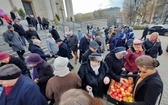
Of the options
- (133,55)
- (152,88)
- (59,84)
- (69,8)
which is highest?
(69,8)

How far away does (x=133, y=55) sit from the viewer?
325 centimetres

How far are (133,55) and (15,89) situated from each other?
10.0ft

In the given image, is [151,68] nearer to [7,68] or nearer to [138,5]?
[7,68]

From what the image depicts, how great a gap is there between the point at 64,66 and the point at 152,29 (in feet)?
68.1

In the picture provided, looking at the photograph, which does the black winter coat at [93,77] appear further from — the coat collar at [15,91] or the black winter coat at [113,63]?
the coat collar at [15,91]

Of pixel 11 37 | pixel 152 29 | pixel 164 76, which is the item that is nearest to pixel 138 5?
pixel 152 29

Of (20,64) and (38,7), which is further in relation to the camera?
(38,7)

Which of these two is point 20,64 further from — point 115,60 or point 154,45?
point 154,45

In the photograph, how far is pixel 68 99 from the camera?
874 mm

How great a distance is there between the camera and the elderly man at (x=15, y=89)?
4.88 feet

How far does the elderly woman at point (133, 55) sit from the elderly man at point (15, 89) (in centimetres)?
281

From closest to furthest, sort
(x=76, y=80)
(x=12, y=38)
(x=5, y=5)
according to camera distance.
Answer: (x=76, y=80) < (x=12, y=38) < (x=5, y=5)

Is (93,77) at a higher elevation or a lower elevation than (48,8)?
lower

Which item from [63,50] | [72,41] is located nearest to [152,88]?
[63,50]
